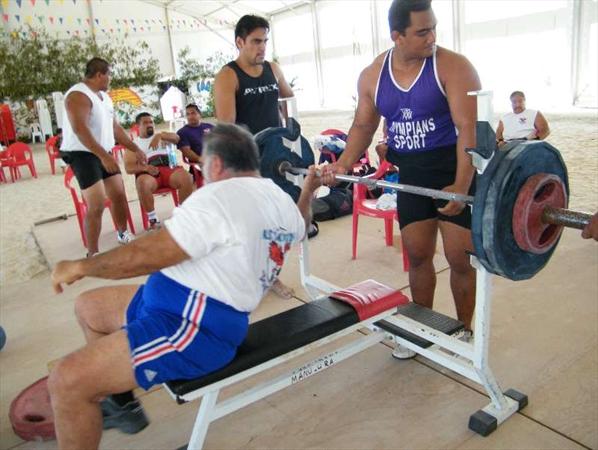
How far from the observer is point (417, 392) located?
6.61ft

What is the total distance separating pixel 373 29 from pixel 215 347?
14.3 m

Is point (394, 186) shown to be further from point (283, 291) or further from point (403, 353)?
point (283, 291)

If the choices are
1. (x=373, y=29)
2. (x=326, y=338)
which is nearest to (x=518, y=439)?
(x=326, y=338)

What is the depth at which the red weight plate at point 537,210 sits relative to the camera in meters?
1.47

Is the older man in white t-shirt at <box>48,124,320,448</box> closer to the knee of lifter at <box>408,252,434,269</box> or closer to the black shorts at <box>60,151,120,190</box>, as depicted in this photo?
the knee of lifter at <box>408,252,434,269</box>

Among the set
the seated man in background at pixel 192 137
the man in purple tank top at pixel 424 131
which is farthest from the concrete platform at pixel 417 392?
the seated man in background at pixel 192 137

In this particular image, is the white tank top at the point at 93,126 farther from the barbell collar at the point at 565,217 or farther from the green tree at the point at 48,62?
the green tree at the point at 48,62

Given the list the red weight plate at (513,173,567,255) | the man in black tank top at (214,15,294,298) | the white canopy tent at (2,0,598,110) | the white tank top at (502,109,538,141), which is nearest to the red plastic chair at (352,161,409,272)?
the man in black tank top at (214,15,294,298)

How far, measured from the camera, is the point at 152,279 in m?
1.51

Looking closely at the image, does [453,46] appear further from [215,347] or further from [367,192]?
[215,347]

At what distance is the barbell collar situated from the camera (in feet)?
4.52

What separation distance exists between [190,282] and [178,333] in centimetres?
14

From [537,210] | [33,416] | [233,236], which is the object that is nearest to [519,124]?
[537,210]

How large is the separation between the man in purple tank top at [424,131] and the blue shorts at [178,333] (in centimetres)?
79
